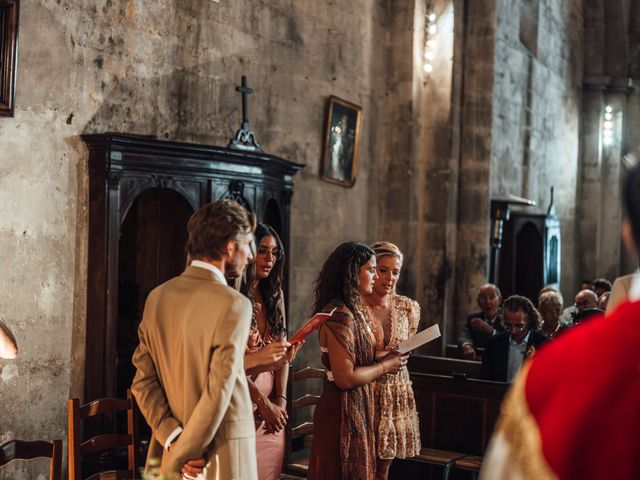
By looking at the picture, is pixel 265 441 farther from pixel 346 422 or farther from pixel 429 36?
pixel 429 36

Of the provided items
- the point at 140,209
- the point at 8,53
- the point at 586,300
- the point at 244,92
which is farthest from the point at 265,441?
the point at 586,300

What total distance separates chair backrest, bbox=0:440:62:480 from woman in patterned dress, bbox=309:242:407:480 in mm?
1314

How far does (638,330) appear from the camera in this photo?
1.63 meters

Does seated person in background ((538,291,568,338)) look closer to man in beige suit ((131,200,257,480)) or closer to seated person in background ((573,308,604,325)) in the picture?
seated person in background ((573,308,604,325))

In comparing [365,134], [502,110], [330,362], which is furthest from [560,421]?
[502,110]

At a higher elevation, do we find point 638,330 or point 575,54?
point 575,54

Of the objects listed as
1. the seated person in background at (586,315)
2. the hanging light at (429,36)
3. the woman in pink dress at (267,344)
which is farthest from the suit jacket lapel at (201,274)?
the hanging light at (429,36)

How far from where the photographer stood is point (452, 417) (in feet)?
21.2

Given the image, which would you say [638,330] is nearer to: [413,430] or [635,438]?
[635,438]

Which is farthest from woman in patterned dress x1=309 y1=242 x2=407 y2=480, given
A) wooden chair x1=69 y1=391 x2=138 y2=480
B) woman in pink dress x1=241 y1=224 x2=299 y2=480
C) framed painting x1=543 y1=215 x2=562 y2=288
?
framed painting x1=543 y1=215 x2=562 y2=288

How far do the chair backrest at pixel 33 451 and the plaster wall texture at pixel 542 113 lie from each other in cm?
1080

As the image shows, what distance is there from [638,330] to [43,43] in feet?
19.3

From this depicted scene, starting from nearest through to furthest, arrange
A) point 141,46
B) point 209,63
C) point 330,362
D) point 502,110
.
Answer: point 330,362 < point 141,46 < point 209,63 < point 502,110

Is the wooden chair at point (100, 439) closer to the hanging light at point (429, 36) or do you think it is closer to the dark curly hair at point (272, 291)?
the dark curly hair at point (272, 291)
